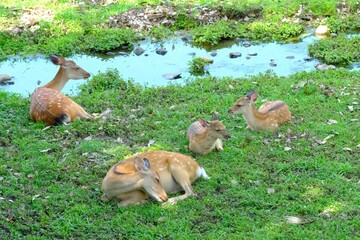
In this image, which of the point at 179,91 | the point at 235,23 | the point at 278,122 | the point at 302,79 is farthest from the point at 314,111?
the point at 235,23

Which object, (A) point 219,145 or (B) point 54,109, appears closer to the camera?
(A) point 219,145

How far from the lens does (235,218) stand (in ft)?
24.0

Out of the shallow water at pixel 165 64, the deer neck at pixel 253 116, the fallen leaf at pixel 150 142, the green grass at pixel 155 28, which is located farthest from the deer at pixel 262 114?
the green grass at pixel 155 28

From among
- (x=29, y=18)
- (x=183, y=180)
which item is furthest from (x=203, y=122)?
(x=29, y=18)

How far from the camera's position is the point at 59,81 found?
1155 centimetres

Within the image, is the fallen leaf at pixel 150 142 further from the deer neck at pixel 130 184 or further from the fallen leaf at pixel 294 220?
the fallen leaf at pixel 294 220

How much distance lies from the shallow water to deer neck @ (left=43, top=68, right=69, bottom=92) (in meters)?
0.50

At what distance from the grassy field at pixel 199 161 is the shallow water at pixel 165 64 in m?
0.67

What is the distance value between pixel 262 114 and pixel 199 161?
4.27 ft

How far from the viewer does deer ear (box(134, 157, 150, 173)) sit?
7727mm

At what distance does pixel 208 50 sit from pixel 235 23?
1.23m

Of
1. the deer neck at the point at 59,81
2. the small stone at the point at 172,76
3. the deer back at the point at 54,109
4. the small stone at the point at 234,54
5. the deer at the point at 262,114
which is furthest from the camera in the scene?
the small stone at the point at 234,54

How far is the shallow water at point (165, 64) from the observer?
41.3ft

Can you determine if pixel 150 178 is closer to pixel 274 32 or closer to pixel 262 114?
pixel 262 114
